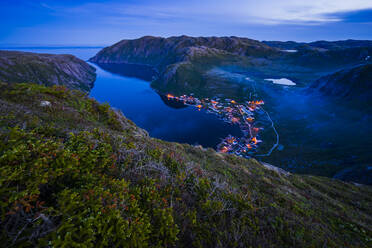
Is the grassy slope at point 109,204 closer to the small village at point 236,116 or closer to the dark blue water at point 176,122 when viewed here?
the small village at point 236,116

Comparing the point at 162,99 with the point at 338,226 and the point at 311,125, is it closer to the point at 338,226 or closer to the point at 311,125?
the point at 311,125

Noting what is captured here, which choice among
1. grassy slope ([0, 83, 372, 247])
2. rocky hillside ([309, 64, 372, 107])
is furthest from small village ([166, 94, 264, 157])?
grassy slope ([0, 83, 372, 247])

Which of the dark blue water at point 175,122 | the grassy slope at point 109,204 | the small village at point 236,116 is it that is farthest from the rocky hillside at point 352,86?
the grassy slope at point 109,204

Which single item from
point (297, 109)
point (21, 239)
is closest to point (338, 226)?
point (21, 239)

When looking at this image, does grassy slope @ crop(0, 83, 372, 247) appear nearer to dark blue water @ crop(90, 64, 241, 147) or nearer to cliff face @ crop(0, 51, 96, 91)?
dark blue water @ crop(90, 64, 241, 147)

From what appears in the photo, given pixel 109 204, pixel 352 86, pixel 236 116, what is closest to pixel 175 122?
pixel 236 116

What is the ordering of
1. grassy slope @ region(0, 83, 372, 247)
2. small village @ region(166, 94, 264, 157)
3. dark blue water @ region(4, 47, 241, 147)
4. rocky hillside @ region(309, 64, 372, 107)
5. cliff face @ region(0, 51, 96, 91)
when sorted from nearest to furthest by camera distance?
grassy slope @ region(0, 83, 372, 247), small village @ region(166, 94, 264, 157), dark blue water @ region(4, 47, 241, 147), rocky hillside @ region(309, 64, 372, 107), cliff face @ region(0, 51, 96, 91)
